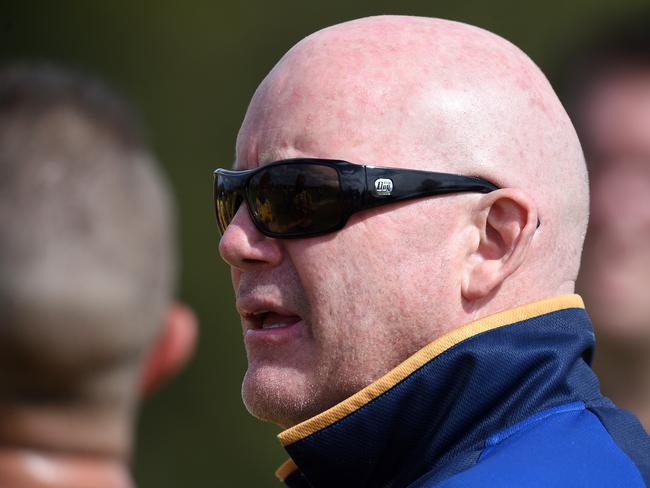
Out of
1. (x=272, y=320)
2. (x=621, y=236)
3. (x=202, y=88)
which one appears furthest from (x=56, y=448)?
(x=202, y=88)

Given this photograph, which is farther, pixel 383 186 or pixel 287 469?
pixel 287 469

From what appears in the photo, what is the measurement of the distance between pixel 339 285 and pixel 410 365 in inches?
11.2

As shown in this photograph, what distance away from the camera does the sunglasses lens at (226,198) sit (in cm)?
327

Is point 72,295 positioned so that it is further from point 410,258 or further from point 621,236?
point 621,236

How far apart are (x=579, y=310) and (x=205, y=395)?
7.43 m

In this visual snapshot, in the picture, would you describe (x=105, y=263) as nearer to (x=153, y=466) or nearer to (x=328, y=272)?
(x=328, y=272)

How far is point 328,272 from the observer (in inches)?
120

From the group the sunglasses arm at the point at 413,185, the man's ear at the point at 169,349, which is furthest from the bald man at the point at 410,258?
the man's ear at the point at 169,349

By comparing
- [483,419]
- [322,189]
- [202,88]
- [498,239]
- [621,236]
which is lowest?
[621,236]

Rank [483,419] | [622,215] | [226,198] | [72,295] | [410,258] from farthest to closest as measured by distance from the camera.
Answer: [622,215] < [226,198] < [410,258] < [483,419] < [72,295]

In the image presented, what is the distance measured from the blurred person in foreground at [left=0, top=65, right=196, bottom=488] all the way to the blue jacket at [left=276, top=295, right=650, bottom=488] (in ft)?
1.57

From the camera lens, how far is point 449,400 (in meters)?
2.84

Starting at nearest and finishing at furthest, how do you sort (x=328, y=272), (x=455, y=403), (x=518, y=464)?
(x=518, y=464) < (x=455, y=403) < (x=328, y=272)

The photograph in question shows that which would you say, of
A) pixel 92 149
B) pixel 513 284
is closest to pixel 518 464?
pixel 513 284
